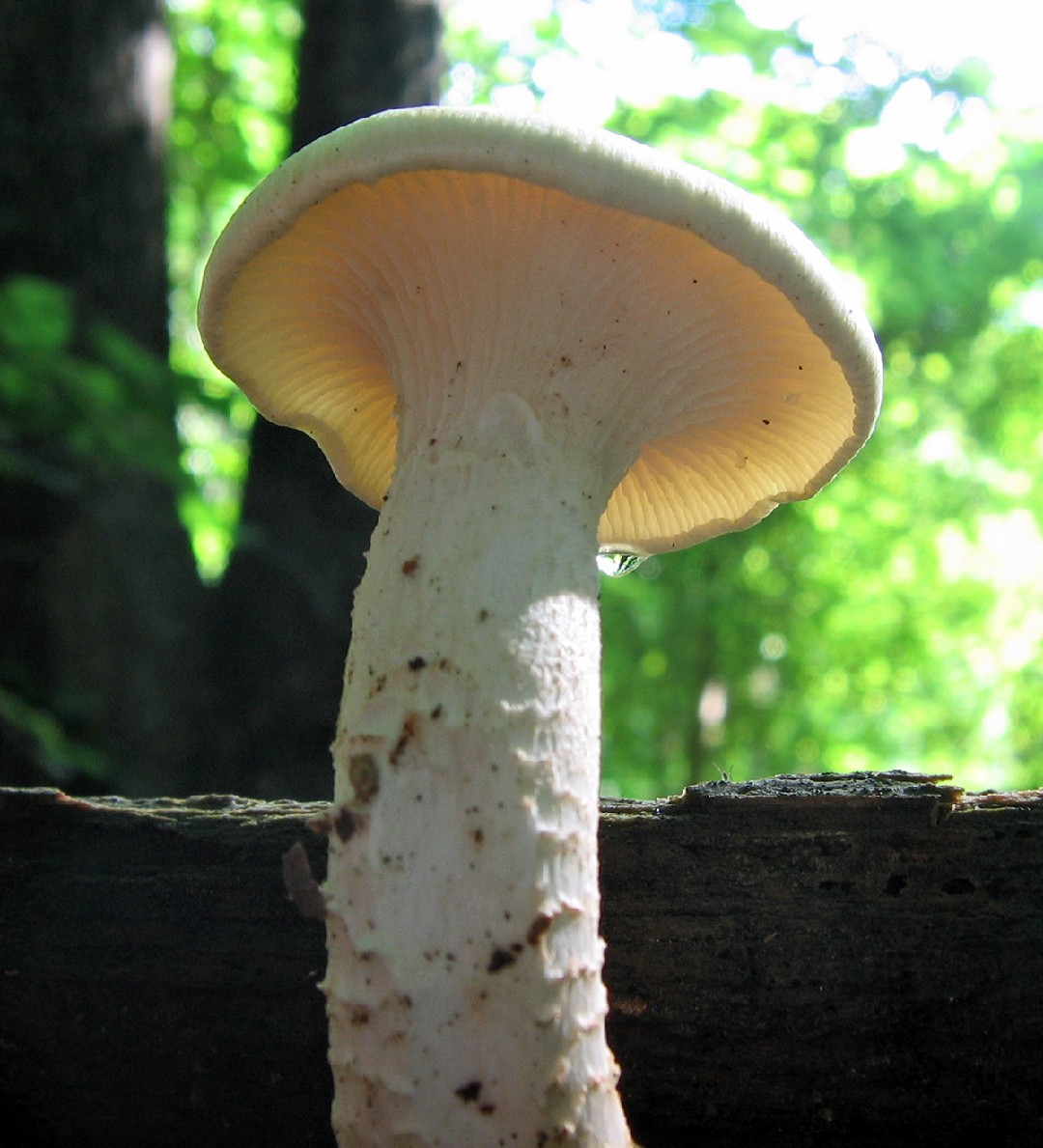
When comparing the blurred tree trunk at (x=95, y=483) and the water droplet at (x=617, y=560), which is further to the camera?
the blurred tree trunk at (x=95, y=483)

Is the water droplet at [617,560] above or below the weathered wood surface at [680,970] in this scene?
above

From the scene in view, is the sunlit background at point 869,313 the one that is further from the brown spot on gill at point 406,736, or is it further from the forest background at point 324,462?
the brown spot on gill at point 406,736

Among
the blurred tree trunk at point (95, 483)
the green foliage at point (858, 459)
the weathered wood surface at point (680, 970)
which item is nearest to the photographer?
the weathered wood surface at point (680, 970)

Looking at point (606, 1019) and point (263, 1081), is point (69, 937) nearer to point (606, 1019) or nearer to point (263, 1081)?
point (263, 1081)

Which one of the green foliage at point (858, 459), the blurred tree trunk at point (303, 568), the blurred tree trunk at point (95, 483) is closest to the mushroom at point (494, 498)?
the blurred tree trunk at point (95, 483)

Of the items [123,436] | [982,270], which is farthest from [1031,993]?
[982,270]

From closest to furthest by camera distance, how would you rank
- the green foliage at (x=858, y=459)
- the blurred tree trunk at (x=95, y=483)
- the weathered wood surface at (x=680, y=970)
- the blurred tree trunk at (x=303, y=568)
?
the weathered wood surface at (x=680, y=970), the blurred tree trunk at (x=95, y=483), the blurred tree trunk at (x=303, y=568), the green foliage at (x=858, y=459)

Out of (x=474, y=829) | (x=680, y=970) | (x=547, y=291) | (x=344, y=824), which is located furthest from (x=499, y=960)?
(x=547, y=291)

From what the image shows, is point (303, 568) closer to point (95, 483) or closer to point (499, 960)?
point (95, 483)
